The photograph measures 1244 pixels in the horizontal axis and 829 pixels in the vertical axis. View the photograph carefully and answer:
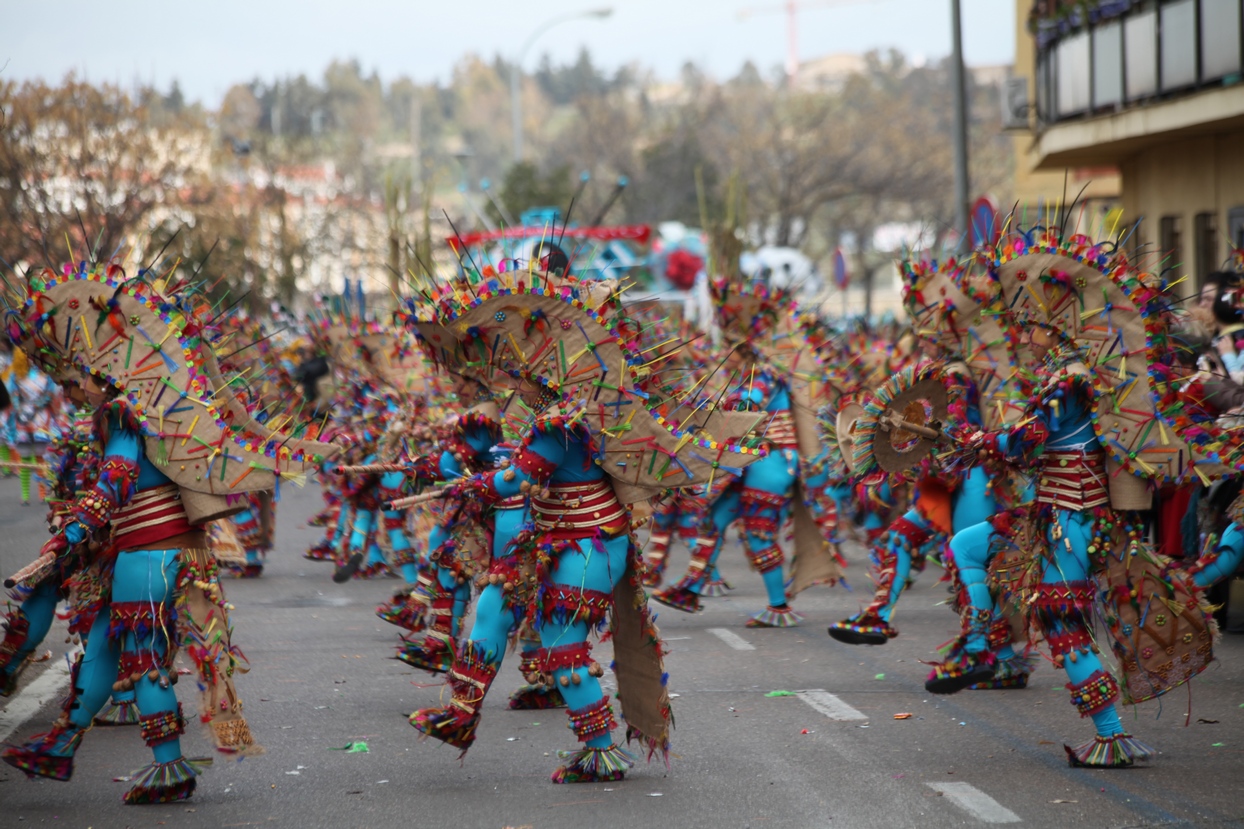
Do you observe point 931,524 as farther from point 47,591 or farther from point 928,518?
point 47,591

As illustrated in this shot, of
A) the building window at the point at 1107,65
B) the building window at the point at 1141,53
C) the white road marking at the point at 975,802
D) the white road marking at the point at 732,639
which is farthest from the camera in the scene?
the building window at the point at 1107,65

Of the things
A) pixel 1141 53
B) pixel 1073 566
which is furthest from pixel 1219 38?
pixel 1073 566

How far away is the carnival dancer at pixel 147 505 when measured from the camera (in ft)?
19.7

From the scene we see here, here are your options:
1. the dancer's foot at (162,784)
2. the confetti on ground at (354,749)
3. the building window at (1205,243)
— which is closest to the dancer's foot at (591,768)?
the confetti on ground at (354,749)

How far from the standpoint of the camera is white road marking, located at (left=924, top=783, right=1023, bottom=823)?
18.6 feet

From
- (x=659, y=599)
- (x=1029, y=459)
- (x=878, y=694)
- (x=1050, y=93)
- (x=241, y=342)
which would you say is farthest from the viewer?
(x=1050, y=93)

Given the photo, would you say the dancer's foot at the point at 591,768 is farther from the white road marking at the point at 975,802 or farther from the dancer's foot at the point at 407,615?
the dancer's foot at the point at 407,615

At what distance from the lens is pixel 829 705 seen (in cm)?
775

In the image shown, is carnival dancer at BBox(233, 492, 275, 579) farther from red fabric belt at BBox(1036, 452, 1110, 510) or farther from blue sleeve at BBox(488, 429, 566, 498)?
red fabric belt at BBox(1036, 452, 1110, 510)

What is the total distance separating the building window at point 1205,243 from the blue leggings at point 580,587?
1460cm

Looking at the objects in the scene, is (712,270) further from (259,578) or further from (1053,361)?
(1053,361)

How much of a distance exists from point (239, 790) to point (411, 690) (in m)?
2.07

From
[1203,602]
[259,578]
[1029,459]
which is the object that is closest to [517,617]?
[1029,459]

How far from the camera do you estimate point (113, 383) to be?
604cm
